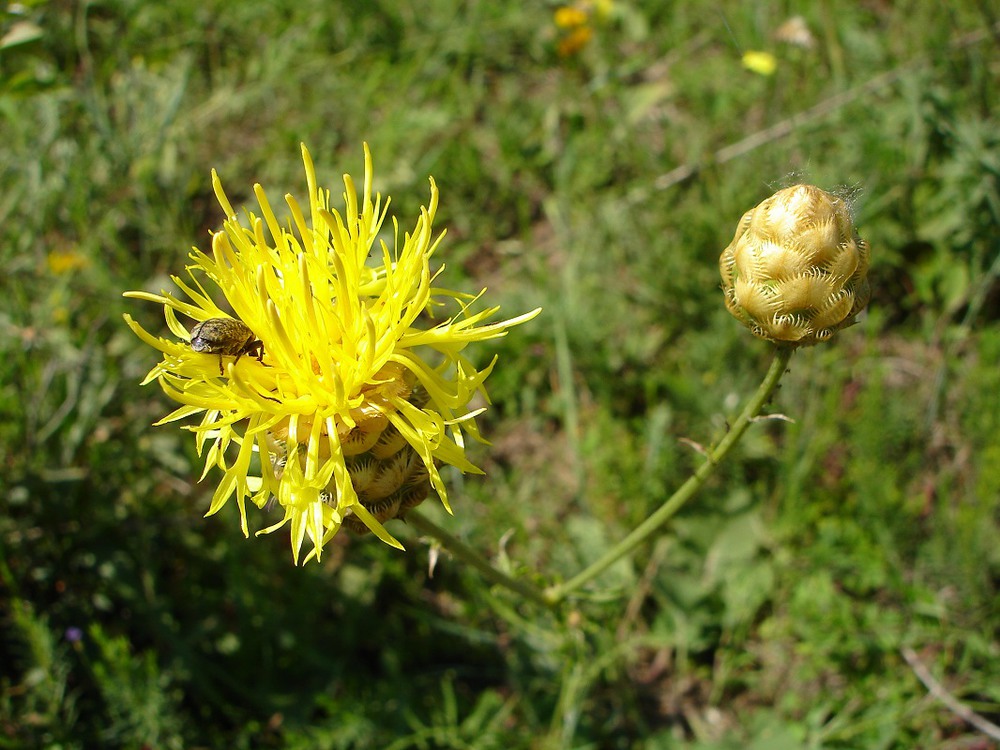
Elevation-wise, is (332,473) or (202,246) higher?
(332,473)

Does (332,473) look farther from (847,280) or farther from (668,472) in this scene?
(668,472)

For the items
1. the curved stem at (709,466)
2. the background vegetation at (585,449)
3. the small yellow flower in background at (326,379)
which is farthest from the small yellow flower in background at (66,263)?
the curved stem at (709,466)

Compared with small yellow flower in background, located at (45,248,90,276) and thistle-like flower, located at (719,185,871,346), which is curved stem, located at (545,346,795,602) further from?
small yellow flower in background, located at (45,248,90,276)

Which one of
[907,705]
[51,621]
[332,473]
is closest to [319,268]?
[332,473]

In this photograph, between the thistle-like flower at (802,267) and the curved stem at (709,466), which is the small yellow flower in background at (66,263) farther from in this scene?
the thistle-like flower at (802,267)

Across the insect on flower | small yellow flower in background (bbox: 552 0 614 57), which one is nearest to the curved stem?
the insect on flower

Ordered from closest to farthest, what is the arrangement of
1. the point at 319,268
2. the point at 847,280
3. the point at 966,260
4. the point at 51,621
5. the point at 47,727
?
the point at 847,280 < the point at 319,268 < the point at 47,727 < the point at 51,621 < the point at 966,260
